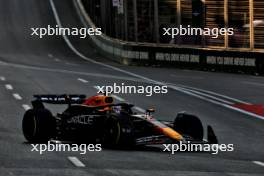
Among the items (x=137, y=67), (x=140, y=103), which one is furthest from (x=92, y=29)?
(x=140, y=103)

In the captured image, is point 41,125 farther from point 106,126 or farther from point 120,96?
point 120,96

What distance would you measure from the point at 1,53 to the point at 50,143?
1575 inches

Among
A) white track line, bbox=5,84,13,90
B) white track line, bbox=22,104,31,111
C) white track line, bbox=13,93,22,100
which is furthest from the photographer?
white track line, bbox=5,84,13,90

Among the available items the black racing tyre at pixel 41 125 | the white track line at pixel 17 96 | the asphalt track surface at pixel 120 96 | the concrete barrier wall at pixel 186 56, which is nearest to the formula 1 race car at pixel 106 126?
the black racing tyre at pixel 41 125

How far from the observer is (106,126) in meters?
18.6

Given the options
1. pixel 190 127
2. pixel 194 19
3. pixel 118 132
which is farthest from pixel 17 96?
pixel 194 19

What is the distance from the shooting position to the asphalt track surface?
16.5m

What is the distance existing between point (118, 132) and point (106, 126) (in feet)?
1.33

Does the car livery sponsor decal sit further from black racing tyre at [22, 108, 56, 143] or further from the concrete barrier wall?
the concrete barrier wall

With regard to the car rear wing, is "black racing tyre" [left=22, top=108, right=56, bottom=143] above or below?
below

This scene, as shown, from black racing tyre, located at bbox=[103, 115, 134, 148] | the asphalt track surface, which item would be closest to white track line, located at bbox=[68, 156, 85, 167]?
the asphalt track surface

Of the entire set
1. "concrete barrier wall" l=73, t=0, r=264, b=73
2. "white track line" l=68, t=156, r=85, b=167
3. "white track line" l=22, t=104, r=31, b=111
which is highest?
"white track line" l=68, t=156, r=85, b=167

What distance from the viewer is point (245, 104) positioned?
3027 centimetres

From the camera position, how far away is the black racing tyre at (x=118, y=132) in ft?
59.7
